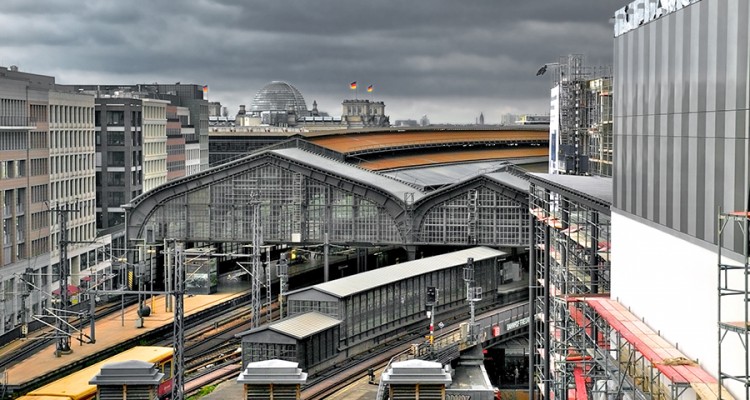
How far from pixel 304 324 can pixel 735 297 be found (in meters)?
42.4

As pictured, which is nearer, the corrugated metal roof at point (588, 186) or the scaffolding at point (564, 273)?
the corrugated metal roof at point (588, 186)

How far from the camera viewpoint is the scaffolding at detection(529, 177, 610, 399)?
51.0 metres

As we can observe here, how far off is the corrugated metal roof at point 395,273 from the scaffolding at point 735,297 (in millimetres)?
44616

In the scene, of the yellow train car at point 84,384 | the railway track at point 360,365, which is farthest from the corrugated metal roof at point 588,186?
the yellow train car at point 84,384

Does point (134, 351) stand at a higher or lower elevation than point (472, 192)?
lower

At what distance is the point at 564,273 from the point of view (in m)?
57.9

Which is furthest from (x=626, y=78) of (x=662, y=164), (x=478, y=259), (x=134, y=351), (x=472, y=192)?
(x=472, y=192)

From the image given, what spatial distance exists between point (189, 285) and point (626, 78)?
59.0 meters

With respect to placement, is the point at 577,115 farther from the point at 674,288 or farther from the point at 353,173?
the point at 674,288

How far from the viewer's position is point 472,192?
10325 cm

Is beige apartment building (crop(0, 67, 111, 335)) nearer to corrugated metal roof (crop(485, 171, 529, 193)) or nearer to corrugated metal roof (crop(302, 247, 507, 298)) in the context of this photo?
corrugated metal roof (crop(302, 247, 507, 298))

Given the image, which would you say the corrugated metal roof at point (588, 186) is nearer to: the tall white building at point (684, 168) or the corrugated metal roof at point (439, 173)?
the tall white building at point (684, 168)

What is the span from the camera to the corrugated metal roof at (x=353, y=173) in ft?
342

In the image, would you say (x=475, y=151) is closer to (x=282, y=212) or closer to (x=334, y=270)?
(x=334, y=270)
